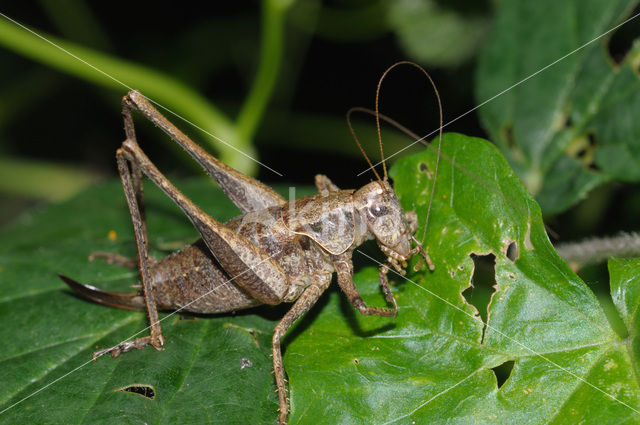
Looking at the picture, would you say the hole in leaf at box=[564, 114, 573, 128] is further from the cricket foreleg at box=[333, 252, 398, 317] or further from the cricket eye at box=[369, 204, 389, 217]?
the cricket foreleg at box=[333, 252, 398, 317]

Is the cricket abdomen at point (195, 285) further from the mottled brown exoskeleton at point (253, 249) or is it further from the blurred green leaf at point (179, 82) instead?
the blurred green leaf at point (179, 82)

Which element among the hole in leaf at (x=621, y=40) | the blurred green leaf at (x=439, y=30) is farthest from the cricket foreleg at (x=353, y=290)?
the blurred green leaf at (x=439, y=30)

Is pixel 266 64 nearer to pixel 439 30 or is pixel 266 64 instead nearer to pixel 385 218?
pixel 439 30

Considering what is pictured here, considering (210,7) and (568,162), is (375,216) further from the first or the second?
(210,7)

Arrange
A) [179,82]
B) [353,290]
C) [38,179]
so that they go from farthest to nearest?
[38,179]
[179,82]
[353,290]

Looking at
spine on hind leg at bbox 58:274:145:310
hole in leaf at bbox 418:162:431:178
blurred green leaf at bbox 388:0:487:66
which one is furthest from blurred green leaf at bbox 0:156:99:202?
hole in leaf at bbox 418:162:431:178

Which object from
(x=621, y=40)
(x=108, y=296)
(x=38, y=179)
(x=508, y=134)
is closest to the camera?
(x=108, y=296)

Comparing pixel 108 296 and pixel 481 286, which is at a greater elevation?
pixel 481 286

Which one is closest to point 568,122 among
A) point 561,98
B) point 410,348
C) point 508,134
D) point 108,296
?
point 561,98
